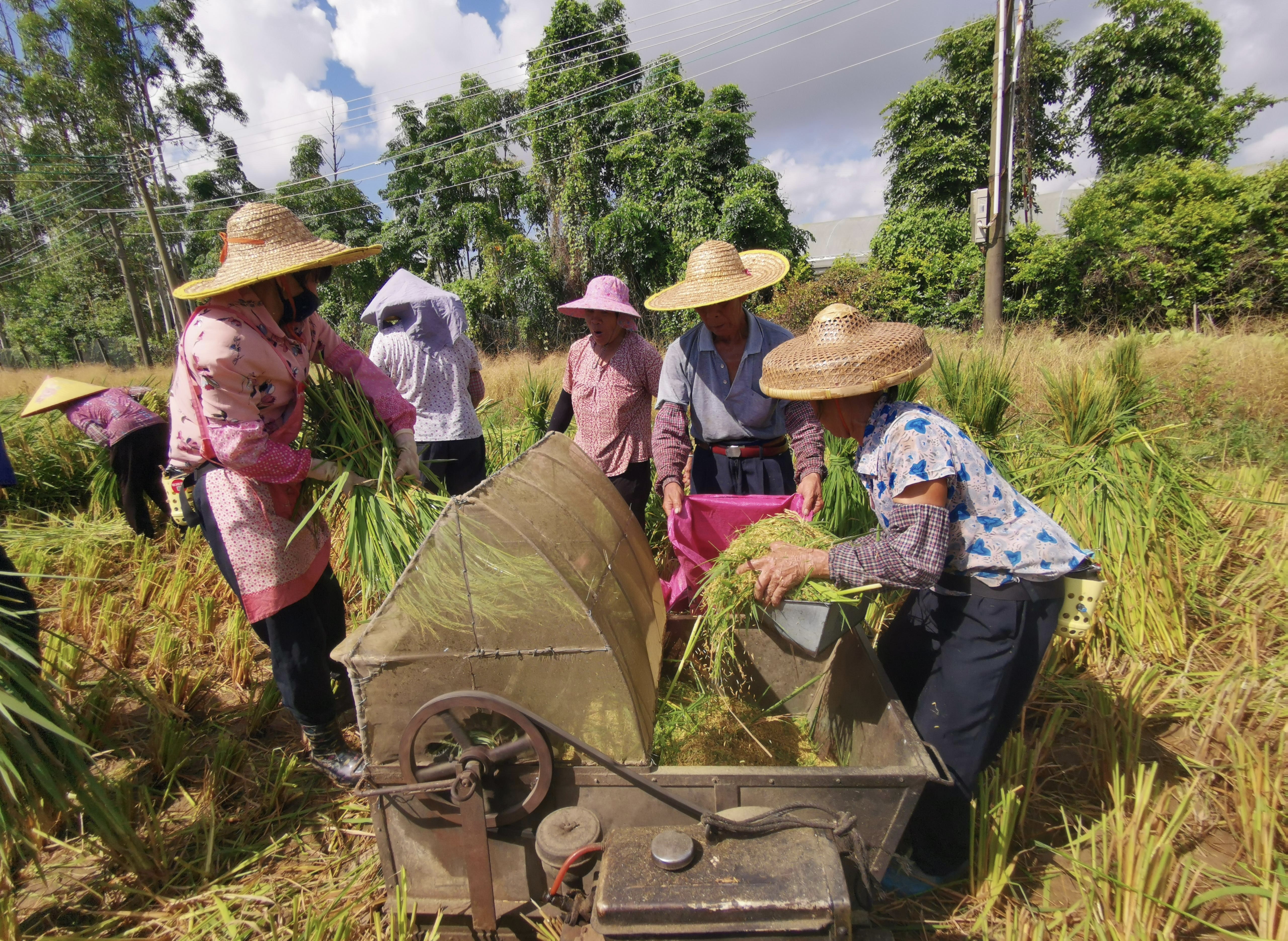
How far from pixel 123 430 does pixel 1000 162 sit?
1015cm

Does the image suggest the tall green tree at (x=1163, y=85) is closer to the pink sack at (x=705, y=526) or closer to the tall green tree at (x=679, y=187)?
the tall green tree at (x=679, y=187)

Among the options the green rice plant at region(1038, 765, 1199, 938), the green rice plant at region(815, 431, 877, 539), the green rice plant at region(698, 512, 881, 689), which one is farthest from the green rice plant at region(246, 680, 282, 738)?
the green rice plant at region(1038, 765, 1199, 938)

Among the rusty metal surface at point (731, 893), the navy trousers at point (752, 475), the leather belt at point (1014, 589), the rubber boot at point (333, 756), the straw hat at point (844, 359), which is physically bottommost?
the rubber boot at point (333, 756)

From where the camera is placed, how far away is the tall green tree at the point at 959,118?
47.3 feet

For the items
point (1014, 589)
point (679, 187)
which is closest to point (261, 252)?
point (1014, 589)

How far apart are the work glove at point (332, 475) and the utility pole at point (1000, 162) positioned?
7405 mm

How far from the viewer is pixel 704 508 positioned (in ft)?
8.90

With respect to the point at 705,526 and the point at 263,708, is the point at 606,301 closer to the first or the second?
the point at 705,526

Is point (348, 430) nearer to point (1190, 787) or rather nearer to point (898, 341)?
point (898, 341)

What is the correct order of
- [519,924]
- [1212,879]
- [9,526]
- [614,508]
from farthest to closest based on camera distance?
[9,526], [614,508], [1212,879], [519,924]

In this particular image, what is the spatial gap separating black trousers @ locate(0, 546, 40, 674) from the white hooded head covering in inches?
78.1

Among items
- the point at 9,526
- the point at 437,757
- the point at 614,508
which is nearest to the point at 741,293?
the point at 614,508

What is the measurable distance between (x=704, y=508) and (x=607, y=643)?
4.22ft

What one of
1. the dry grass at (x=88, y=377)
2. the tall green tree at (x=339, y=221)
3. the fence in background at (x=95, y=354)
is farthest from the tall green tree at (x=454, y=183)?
the fence in background at (x=95, y=354)
